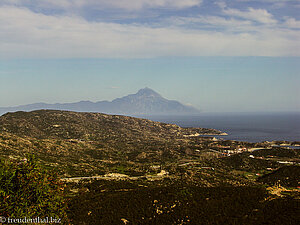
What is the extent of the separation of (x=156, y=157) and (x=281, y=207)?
481 feet

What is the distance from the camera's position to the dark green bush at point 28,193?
25.0m

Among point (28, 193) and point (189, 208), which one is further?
point (189, 208)

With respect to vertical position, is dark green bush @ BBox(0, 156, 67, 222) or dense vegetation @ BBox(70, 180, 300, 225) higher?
dark green bush @ BBox(0, 156, 67, 222)

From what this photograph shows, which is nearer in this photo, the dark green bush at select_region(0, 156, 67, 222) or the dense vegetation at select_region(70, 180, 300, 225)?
the dark green bush at select_region(0, 156, 67, 222)

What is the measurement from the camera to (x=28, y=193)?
88.4 ft

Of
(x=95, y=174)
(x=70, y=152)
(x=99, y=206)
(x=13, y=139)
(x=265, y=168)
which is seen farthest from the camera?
(x=70, y=152)

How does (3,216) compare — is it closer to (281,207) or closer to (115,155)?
(281,207)

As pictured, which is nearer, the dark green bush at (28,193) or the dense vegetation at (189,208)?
the dark green bush at (28,193)

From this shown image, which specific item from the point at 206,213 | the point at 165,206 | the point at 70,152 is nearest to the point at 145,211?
the point at 165,206

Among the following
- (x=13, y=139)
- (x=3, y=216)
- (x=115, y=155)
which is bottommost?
(x=115, y=155)

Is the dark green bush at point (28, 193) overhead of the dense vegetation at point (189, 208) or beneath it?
overhead

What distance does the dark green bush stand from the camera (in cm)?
2505

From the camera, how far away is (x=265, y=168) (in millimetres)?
136875

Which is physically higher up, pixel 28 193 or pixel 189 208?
pixel 28 193
